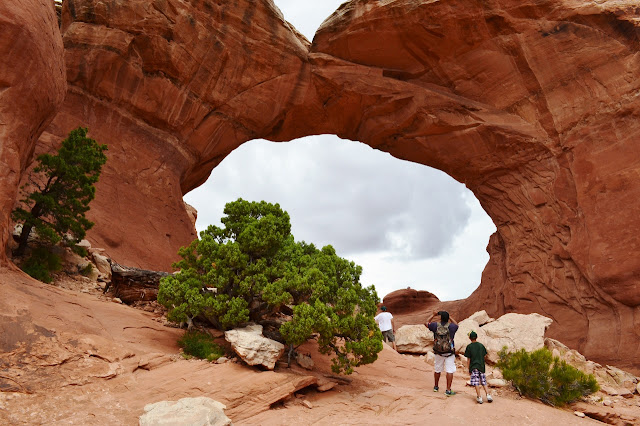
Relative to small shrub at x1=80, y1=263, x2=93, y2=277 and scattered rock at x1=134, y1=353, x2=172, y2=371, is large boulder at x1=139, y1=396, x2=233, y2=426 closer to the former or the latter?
scattered rock at x1=134, y1=353, x2=172, y2=371

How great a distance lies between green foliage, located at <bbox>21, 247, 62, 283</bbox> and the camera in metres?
12.5

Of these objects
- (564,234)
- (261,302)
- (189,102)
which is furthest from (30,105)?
(564,234)

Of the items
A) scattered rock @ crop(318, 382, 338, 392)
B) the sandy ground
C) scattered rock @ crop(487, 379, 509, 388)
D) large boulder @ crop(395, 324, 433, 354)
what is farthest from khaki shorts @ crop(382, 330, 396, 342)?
scattered rock @ crop(318, 382, 338, 392)

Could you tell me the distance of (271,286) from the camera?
34.8ft

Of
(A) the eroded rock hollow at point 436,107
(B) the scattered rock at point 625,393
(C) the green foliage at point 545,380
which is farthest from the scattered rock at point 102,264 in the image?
(B) the scattered rock at point 625,393

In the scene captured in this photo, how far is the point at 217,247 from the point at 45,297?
405 centimetres

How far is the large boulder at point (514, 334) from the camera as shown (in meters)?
16.5

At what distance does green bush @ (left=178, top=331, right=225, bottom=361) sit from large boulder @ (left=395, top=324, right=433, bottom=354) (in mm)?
8950

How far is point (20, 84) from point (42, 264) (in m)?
5.38

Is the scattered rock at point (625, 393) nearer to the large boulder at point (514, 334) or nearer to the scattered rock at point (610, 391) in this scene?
the scattered rock at point (610, 391)

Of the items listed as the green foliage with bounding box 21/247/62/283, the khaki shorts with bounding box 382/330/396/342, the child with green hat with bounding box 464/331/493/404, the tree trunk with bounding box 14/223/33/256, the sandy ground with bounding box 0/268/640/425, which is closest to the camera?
the sandy ground with bounding box 0/268/640/425

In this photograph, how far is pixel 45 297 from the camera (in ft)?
32.5

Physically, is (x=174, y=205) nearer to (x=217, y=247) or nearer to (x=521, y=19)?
(x=217, y=247)

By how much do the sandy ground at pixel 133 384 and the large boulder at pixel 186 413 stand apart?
0.42 m
